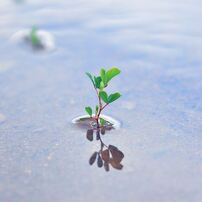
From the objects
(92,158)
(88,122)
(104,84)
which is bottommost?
(92,158)

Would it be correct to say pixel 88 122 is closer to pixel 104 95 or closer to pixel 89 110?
pixel 89 110

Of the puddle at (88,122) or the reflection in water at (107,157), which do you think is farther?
the puddle at (88,122)

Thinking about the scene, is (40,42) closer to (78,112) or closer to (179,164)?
(78,112)

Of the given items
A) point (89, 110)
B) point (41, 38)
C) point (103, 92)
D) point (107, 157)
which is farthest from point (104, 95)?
point (41, 38)

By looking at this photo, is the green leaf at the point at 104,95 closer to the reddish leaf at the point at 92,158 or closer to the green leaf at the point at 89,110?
the green leaf at the point at 89,110

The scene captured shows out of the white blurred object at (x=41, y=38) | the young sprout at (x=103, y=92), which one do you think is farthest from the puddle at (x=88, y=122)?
the white blurred object at (x=41, y=38)

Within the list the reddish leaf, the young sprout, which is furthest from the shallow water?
the young sprout

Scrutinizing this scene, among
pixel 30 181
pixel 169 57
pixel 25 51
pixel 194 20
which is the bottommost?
pixel 30 181

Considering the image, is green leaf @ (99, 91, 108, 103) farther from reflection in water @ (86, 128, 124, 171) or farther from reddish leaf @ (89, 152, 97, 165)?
reddish leaf @ (89, 152, 97, 165)

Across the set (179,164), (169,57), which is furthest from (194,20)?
(179,164)
